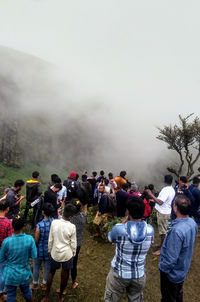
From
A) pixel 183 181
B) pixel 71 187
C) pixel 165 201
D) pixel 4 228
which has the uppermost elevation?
pixel 183 181

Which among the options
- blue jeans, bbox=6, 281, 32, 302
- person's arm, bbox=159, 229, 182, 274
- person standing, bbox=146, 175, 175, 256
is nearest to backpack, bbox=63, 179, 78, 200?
person standing, bbox=146, 175, 175, 256

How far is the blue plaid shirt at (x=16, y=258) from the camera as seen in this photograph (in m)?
3.17

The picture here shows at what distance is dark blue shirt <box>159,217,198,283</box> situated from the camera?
9.70 feet

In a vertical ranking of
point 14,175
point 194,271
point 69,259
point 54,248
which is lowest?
point 194,271

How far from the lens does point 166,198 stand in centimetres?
591

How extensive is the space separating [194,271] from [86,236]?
4.16 metres

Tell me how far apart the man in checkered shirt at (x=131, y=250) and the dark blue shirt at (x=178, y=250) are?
1.51 feet

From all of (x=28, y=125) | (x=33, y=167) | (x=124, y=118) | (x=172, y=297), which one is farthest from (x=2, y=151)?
(x=124, y=118)

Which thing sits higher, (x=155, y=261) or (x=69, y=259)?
(x=69, y=259)

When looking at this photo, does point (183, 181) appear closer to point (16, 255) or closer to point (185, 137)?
point (16, 255)

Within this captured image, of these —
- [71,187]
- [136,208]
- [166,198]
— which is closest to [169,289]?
[136,208]

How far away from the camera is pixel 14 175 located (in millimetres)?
22781

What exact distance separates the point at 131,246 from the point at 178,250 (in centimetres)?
88

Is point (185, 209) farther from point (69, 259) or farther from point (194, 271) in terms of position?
point (194, 271)
